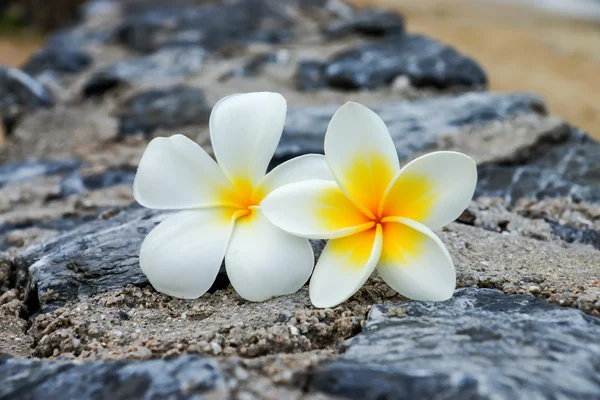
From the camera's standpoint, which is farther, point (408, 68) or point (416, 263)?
point (408, 68)

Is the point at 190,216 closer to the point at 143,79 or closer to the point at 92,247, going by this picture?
the point at 92,247

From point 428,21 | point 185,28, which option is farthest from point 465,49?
point 185,28

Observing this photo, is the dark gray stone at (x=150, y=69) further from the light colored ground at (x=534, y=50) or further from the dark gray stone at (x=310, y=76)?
the light colored ground at (x=534, y=50)

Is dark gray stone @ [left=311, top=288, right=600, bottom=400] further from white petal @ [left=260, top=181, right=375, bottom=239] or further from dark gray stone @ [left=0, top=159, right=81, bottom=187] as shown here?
dark gray stone @ [left=0, top=159, right=81, bottom=187]

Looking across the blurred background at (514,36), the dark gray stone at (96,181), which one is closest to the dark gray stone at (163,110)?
the dark gray stone at (96,181)

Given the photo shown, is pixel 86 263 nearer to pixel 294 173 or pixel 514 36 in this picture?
pixel 294 173

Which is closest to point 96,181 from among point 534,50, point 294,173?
point 294,173
